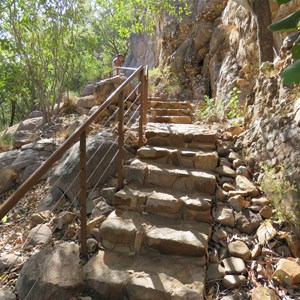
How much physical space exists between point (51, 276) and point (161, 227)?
3.26 feet

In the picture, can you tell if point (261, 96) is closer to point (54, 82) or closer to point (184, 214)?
point (184, 214)

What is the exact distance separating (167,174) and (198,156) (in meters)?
0.49

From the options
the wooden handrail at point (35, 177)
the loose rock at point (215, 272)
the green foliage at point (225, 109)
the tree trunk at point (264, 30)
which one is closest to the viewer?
the wooden handrail at point (35, 177)

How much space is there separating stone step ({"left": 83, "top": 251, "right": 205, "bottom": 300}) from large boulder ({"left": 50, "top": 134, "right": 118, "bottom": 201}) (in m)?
1.35

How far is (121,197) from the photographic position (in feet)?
9.20

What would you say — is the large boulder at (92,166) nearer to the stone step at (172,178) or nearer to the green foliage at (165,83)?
the stone step at (172,178)

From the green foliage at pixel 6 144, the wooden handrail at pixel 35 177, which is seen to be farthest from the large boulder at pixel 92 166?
the green foliage at pixel 6 144

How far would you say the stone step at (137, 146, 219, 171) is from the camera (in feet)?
10.7

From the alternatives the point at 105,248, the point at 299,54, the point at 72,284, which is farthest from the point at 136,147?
the point at 299,54

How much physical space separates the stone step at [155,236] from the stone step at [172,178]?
45 cm

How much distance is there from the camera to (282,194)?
2.52 m

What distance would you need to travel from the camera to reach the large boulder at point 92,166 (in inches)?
141

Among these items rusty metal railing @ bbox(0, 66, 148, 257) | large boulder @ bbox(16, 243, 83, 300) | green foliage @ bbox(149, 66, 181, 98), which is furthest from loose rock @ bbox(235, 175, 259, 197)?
green foliage @ bbox(149, 66, 181, 98)

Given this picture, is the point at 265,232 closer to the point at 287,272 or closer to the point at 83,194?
the point at 287,272
